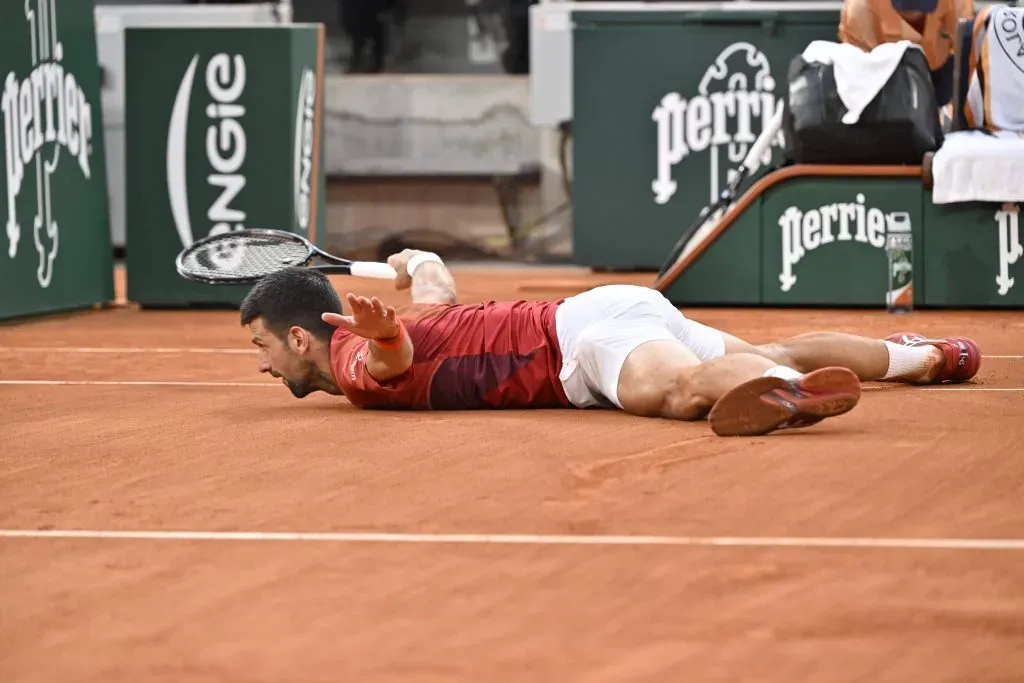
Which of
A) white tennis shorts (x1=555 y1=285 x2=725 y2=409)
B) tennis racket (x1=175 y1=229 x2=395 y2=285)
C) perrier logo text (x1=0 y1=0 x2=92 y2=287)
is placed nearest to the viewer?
white tennis shorts (x1=555 y1=285 x2=725 y2=409)

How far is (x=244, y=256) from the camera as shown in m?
5.76

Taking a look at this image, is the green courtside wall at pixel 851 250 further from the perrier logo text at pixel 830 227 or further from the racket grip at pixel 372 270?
the racket grip at pixel 372 270

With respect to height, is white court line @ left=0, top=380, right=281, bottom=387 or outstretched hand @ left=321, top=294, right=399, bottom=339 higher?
outstretched hand @ left=321, top=294, right=399, bottom=339

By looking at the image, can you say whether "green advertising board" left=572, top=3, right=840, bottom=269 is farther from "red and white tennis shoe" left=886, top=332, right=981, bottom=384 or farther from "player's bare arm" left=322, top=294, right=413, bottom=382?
"player's bare arm" left=322, top=294, right=413, bottom=382

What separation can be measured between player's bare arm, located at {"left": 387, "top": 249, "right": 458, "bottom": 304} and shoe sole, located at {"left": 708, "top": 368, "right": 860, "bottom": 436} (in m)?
1.17

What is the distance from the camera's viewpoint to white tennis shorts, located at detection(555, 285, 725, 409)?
4332mm

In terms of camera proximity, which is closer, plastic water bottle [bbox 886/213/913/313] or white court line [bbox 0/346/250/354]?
white court line [bbox 0/346/250/354]

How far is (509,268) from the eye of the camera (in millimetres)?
13328

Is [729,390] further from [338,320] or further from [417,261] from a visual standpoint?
[417,261]

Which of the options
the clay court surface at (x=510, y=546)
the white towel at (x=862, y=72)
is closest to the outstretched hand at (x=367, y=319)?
the clay court surface at (x=510, y=546)

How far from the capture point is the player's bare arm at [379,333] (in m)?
3.97

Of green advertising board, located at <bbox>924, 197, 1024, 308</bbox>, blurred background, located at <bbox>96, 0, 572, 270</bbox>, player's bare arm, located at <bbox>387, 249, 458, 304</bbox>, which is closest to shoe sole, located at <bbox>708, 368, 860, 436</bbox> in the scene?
player's bare arm, located at <bbox>387, 249, 458, 304</bbox>

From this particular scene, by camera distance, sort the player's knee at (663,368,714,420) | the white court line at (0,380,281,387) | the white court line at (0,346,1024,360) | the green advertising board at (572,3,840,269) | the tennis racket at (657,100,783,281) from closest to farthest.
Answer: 1. the player's knee at (663,368,714,420)
2. the white court line at (0,380,281,387)
3. the white court line at (0,346,1024,360)
4. the tennis racket at (657,100,783,281)
5. the green advertising board at (572,3,840,269)

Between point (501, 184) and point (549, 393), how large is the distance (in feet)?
30.6
